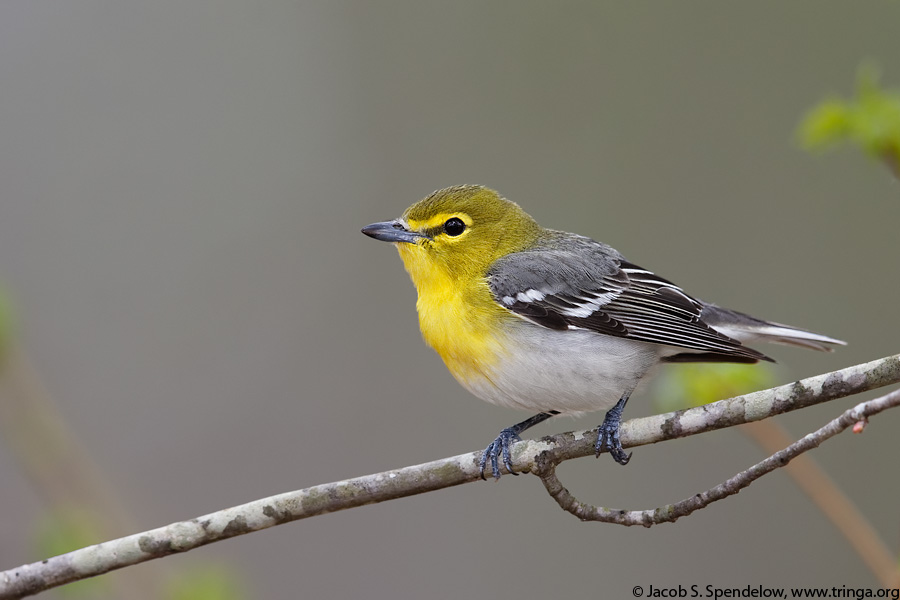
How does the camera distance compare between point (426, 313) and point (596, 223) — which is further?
point (596, 223)

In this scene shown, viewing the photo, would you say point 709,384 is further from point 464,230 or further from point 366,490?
point 366,490

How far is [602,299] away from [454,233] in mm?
946

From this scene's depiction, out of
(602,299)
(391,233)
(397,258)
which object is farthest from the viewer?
A: (397,258)

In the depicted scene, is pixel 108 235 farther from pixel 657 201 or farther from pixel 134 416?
pixel 657 201

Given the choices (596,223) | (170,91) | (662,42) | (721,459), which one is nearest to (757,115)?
(662,42)

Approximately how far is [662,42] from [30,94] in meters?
7.36

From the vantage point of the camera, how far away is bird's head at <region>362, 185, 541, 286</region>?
16.5ft

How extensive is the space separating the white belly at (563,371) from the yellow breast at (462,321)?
8 cm

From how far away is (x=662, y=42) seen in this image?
975 cm

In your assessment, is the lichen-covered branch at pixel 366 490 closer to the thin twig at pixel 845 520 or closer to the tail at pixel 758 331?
the thin twig at pixel 845 520

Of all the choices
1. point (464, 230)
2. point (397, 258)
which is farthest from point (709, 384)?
point (397, 258)

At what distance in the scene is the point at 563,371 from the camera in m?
4.39

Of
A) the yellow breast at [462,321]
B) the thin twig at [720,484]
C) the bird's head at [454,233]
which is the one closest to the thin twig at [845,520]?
the thin twig at [720,484]

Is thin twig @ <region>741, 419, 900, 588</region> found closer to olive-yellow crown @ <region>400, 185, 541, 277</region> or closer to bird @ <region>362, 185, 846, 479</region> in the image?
bird @ <region>362, 185, 846, 479</region>
